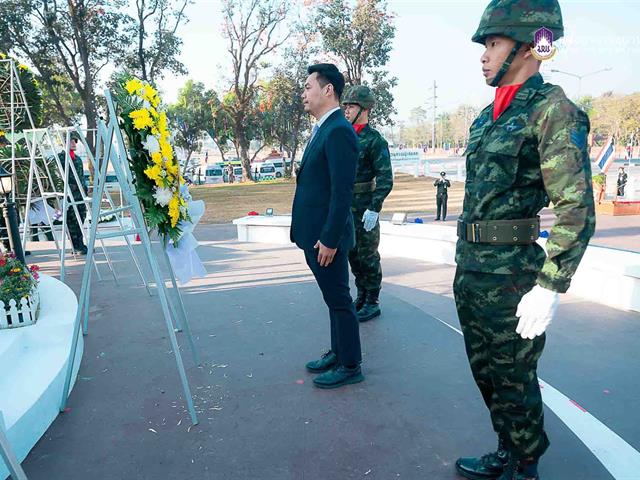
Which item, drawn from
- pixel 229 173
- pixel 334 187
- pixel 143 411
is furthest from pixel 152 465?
pixel 229 173

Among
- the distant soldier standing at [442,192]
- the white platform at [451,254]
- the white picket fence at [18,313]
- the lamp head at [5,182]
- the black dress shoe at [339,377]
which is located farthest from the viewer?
the distant soldier standing at [442,192]

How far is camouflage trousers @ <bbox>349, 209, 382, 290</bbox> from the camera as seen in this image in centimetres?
422

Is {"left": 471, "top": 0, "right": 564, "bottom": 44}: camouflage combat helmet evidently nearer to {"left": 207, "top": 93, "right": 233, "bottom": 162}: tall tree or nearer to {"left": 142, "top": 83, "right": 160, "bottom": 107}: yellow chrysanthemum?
{"left": 142, "top": 83, "right": 160, "bottom": 107}: yellow chrysanthemum

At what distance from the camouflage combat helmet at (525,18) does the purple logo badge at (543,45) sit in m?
0.02

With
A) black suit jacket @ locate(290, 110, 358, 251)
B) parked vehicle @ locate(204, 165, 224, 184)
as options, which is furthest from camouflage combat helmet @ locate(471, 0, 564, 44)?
parked vehicle @ locate(204, 165, 224, 184)

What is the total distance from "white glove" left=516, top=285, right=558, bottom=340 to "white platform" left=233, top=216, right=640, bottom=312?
11.1 feet

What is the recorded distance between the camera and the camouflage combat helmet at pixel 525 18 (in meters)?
1.76

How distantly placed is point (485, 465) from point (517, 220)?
1.12 meters

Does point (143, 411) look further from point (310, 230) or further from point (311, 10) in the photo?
point (311, 10)

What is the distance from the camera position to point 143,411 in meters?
2.81

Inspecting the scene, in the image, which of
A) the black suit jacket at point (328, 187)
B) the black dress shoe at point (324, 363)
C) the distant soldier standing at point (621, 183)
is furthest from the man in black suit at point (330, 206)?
the distant soldier standing at point (621, 183)

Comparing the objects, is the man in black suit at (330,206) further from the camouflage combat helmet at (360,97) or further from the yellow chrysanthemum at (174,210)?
the camouflage combat helmet at (360,97)

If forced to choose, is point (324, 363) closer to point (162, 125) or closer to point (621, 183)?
point (162, 125)

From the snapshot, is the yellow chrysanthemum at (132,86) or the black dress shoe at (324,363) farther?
the black dress shoe at (324,363)
